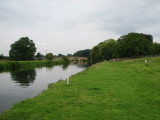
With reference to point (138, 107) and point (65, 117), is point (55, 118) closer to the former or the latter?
point (65, 117)

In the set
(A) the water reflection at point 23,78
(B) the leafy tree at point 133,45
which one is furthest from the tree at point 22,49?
(B) the leafy tree at point 133,45

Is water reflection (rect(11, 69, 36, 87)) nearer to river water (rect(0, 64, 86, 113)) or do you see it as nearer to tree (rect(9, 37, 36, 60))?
river water (rect(0, 64, 86, 113))

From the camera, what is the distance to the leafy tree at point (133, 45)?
50375mm

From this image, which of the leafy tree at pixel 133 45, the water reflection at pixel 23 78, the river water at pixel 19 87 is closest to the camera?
the river water at pixel 19 87

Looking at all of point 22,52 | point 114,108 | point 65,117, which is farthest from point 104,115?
point 22,52

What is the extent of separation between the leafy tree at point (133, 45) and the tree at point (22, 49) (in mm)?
52331

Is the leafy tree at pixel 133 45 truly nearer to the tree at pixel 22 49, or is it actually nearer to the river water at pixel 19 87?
the river water at pixel 19 87

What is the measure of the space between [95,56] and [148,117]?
7011 cm

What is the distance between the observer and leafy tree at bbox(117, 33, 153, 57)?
1983 inches

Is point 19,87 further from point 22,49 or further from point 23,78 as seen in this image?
point 22,49

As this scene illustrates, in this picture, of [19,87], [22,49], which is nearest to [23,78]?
[19,87]

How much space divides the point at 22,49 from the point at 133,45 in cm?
5950

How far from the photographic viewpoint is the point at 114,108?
675 centimetres

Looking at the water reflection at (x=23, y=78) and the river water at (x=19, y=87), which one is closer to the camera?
the river water at (x=19, y=87)
